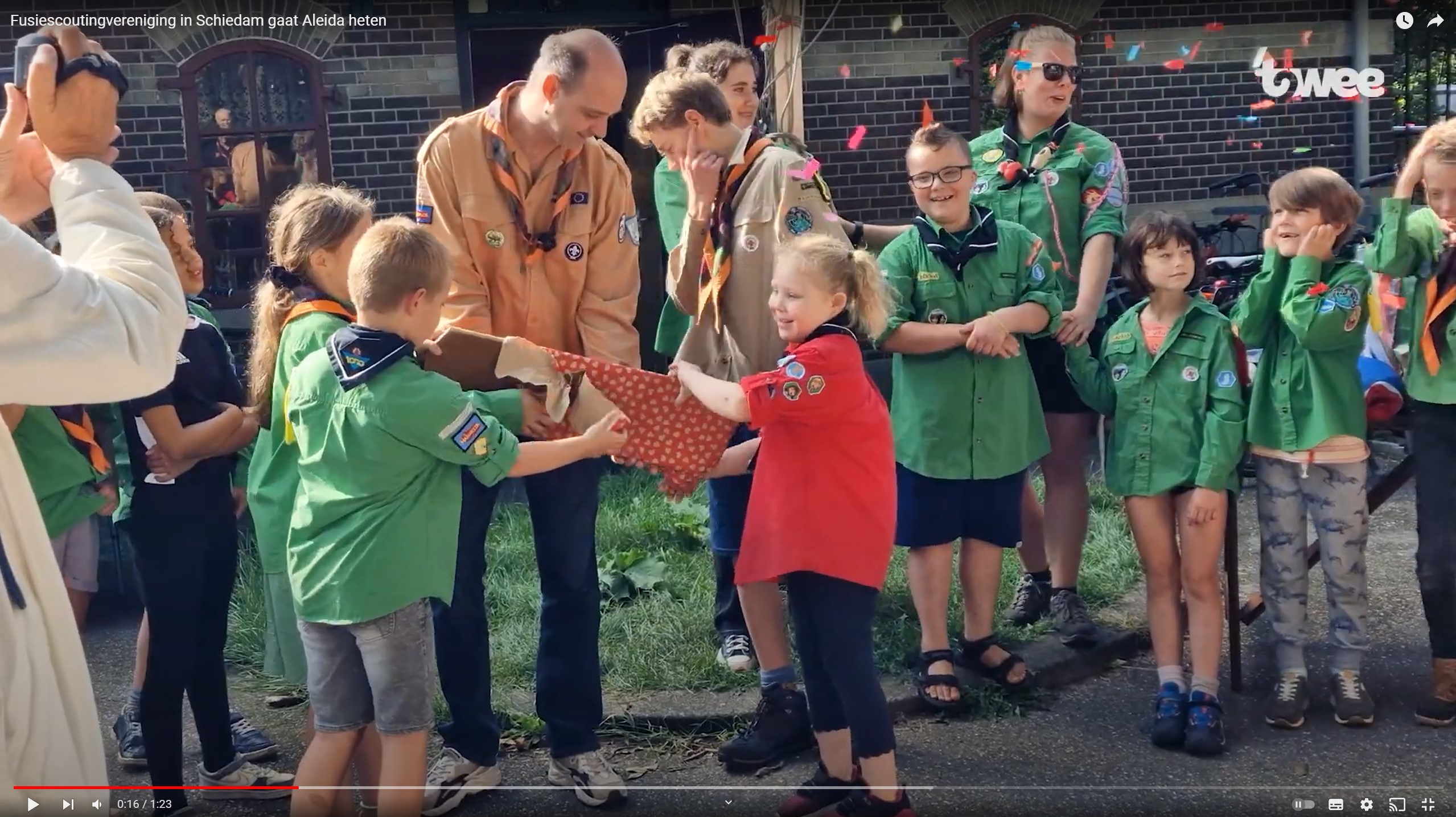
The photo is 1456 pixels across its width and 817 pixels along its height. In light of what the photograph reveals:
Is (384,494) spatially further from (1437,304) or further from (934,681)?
(1437,304)

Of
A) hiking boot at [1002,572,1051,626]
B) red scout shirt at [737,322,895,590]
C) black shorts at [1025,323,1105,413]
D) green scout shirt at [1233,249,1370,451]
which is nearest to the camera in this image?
red scout shirt at [737,322,895,590]

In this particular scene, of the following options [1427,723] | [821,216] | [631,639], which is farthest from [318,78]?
[1427,723]

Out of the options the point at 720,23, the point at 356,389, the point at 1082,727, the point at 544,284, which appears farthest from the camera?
the point at 720,23

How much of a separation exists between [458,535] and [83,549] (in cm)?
123

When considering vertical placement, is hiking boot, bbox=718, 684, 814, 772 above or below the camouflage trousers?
below

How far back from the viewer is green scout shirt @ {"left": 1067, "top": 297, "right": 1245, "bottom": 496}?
4125 millimetres

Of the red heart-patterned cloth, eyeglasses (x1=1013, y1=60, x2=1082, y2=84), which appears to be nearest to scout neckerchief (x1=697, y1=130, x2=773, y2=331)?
the red heart-patterned cloth

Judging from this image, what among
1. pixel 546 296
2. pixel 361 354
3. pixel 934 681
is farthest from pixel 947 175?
pixel 361 354

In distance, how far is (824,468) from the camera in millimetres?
3422

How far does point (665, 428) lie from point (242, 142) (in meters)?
5.45

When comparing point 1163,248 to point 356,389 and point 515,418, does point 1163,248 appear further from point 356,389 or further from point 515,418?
point 356,389

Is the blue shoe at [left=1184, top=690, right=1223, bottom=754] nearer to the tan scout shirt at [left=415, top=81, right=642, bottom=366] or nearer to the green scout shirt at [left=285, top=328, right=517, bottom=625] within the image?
the tan scout shirt at [left=415, top=81, right=642, bottom=366]

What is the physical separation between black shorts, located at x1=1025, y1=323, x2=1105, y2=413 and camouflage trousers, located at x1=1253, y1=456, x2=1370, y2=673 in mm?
687

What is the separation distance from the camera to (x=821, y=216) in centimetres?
376
